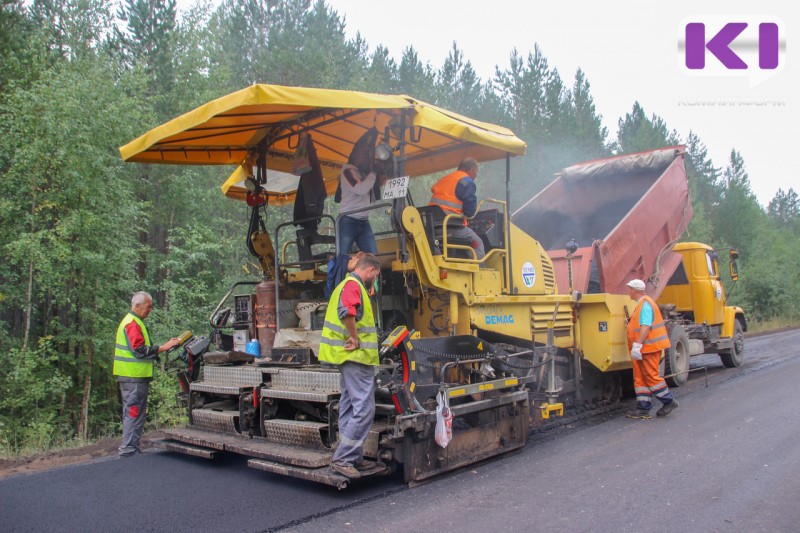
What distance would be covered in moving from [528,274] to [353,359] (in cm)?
273

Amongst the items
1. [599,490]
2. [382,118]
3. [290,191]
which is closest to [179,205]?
[290,191]

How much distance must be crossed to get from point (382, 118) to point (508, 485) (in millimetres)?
3317

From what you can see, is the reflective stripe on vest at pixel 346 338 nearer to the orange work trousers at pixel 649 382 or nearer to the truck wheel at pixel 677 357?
the orange work trousers at pixel 649 382

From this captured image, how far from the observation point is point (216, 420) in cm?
523

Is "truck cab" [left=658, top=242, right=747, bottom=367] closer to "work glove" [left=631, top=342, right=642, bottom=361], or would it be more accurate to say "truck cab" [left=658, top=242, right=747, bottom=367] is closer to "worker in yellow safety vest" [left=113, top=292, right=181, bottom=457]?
"work glove" [left=631, top=342, right=642, bottom=361]

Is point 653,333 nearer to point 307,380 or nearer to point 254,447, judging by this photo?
point 307,380

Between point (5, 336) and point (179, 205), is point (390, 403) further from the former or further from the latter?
point (179, 205)

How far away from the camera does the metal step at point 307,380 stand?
4.63m

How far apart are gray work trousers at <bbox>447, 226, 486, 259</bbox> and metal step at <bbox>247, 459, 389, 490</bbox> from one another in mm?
2232

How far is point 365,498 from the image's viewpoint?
4148mm

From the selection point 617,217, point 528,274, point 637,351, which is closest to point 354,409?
point 528,274

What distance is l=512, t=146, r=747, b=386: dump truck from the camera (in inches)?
301

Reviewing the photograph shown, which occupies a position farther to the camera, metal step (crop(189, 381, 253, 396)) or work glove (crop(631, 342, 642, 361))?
work glove (crop(631, 342, 642, 361))

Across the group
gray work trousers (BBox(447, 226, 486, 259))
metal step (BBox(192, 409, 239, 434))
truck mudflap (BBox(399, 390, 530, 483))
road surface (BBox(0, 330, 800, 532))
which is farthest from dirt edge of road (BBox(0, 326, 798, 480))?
gray work trousers (BBox(447, 226, 486, 259))
